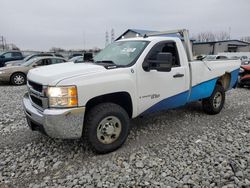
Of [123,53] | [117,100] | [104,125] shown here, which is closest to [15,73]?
[123,53]

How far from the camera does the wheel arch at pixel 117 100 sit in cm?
335

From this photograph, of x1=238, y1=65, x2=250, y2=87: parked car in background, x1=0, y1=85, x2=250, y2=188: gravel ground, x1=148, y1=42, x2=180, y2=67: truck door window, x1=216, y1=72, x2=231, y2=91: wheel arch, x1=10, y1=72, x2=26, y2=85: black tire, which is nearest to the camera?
x1=0, y1=85, x2=250, y2=188: gravel ground

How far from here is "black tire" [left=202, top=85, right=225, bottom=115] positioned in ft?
17.8

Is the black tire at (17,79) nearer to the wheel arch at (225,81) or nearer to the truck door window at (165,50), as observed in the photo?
the truck door window at (165,50)

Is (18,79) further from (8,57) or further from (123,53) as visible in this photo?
(123,53)

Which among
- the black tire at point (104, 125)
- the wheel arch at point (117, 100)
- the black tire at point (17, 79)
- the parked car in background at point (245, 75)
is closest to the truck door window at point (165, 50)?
the wheel arch at point (117, 100)

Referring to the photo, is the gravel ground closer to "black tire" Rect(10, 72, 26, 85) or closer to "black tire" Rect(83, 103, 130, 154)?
"black tire" Rect(83, 103, 130, 154)

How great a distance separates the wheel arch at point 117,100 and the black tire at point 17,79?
29.2 feet

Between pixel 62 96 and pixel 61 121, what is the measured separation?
0.35m

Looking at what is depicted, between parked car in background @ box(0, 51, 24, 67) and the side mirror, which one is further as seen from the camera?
parked car in background @ box(0, 51, 24, 67)

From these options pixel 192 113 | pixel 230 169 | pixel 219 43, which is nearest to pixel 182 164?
pixel 230 169

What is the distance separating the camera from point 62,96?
2973 millimetres

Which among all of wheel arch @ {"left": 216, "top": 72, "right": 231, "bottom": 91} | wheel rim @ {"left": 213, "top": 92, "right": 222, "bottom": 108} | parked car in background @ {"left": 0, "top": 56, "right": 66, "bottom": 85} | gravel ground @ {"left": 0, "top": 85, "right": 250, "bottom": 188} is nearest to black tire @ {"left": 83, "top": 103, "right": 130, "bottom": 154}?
gravel ground @ {"left": 0, "top": 85, "right": 250, "bottom": 188}

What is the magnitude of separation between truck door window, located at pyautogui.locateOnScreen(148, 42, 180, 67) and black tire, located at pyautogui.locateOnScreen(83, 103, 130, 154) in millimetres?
1183
